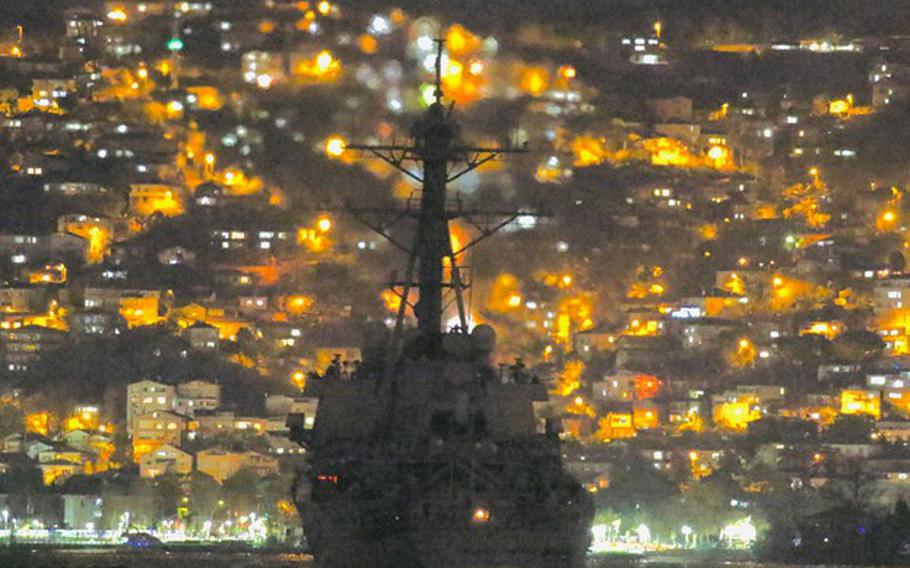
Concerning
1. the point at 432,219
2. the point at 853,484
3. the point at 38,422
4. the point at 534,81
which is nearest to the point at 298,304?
the point at 38,422

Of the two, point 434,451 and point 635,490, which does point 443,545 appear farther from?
point 635,490

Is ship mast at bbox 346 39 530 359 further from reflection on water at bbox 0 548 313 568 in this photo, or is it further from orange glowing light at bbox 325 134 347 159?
orange glowing light at bbox 325 134 347 159

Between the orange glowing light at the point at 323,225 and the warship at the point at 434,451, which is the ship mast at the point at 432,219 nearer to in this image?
the warship at the point at 434,451

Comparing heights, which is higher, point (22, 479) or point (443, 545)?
point (22, 479)

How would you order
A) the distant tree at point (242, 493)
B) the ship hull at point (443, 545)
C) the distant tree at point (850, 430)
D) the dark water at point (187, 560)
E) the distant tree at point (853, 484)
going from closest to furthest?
the ship hull at point (443, 545) → the dark water at point (187, 560) → the distant tree at point (853, 484) → the distant tree at point (242, 493) → the distant tree at point (850, 430)

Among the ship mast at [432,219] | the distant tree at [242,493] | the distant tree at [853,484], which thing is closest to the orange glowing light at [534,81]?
the distant tree at [853,484]

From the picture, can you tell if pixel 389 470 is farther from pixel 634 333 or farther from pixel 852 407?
pixel 634 333
